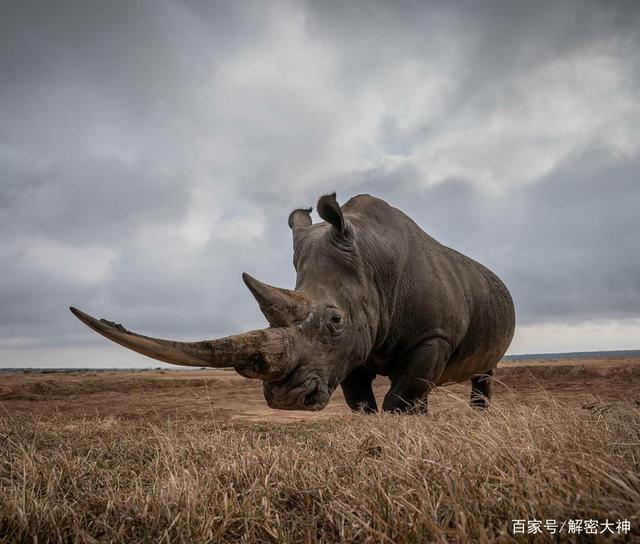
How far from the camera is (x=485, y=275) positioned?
6.12 metres

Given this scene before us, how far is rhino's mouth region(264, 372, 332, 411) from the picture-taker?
122 inches

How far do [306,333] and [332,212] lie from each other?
109 cm

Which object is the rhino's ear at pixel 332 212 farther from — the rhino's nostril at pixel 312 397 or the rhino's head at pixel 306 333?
the rhino's nostril at pixel 312 397

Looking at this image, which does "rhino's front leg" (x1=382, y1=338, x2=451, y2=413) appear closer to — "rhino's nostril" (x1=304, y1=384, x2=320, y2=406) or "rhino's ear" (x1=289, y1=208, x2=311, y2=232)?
"rhino's nostril" (x1=304, y1=384, x2=320, y2=406)

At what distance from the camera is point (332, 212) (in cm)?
393

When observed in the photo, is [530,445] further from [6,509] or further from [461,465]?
[6,509]

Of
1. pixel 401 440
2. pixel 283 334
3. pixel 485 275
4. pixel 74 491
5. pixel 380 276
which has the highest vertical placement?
pixel 485 275

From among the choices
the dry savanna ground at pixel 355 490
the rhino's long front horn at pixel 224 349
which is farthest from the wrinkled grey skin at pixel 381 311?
the dry savanna ground at pixel 355 490

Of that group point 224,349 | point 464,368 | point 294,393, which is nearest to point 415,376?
point 464,368

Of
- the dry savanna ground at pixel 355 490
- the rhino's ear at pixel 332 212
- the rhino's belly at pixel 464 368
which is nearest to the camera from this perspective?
the dry savanna ground at pixel 355 490

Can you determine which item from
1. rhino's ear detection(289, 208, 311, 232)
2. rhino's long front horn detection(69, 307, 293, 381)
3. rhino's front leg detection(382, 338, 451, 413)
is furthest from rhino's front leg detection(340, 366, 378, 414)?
rhino's long front horn detection(69, 307, 293, 381)

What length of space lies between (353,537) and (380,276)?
2924 millimetres

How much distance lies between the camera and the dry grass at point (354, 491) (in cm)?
137

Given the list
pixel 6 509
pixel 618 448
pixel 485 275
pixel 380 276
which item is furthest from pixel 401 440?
pixel 485 275
